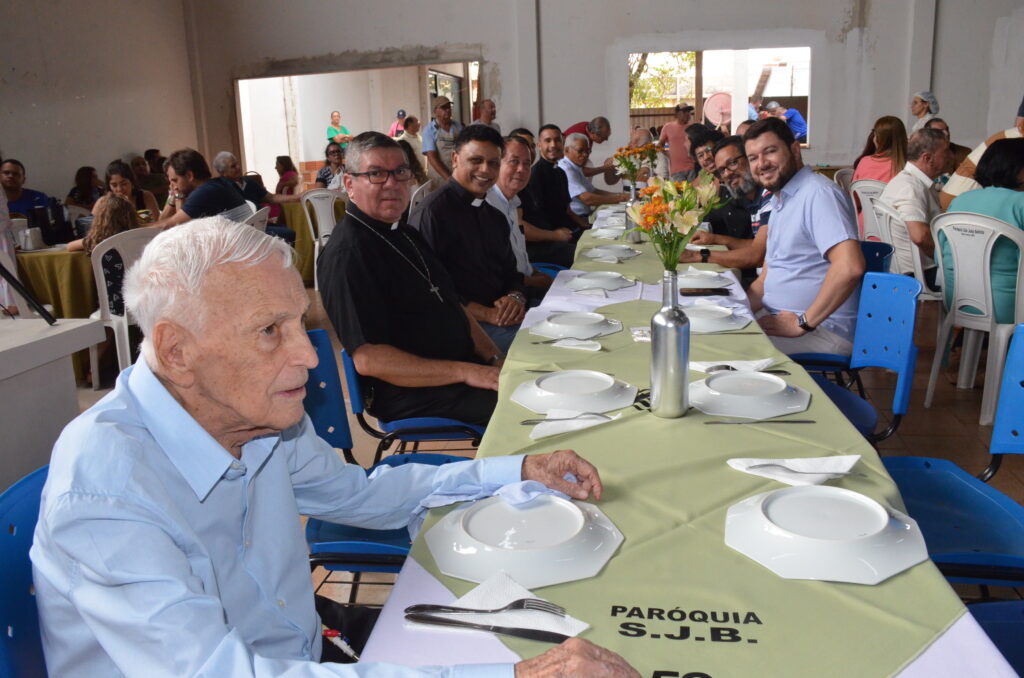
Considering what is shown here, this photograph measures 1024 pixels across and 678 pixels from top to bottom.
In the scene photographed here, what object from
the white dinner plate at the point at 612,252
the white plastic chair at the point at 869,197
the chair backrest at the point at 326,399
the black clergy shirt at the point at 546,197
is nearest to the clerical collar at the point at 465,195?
the white dinner plate at the point at 612,252

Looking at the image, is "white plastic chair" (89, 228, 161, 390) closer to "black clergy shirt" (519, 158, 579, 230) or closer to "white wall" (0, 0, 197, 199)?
"black clergy shirt" (519, 158, 579, 230)

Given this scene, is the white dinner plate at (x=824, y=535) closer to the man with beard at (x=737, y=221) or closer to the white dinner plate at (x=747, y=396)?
the white dinner plate at (x=747, y=396)

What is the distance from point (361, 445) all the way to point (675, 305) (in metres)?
2.37

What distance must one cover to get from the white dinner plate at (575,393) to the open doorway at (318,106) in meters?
12.7

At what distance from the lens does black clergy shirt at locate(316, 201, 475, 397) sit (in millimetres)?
2467

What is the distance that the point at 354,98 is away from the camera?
14766 millimetres

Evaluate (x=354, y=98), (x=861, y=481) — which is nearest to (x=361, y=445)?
(x=861, y=481)

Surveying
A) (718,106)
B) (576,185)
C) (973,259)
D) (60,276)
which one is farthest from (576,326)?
(718,106)

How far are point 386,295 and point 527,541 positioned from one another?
160 cm

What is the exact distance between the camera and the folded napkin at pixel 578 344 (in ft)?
7.47

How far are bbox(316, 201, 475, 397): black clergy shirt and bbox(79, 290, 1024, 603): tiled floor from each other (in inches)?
31.4

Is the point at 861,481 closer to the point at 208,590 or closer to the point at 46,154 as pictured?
the point at 208,590

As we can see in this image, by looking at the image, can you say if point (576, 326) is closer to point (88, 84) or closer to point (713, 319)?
point (713, 319)

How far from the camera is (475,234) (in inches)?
145
